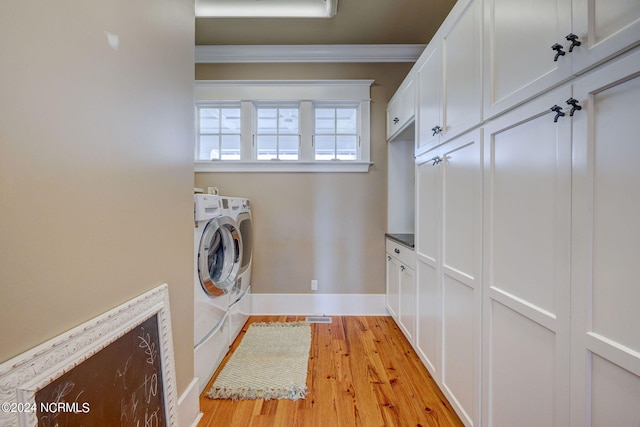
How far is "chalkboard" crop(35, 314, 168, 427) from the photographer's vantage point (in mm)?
607

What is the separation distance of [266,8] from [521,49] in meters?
1.93

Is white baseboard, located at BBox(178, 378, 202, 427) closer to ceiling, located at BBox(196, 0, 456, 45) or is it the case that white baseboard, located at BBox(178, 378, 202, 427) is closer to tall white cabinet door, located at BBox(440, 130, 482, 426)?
tall white cabinet door, located at BBox(440, 130, 482, 426)

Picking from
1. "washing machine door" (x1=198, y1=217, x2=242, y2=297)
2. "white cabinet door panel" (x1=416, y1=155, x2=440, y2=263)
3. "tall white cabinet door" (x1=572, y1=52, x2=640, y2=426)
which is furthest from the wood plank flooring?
"tall white cabinet door" (x1=572, y1=52, x2=640, y2=426)

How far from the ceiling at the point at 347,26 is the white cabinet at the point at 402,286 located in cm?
191

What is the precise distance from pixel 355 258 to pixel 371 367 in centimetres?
108

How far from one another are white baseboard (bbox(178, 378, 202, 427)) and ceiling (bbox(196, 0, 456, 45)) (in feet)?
8.67

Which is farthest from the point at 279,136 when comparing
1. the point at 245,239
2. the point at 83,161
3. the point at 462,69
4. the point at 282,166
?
Answer: the point at 83,161

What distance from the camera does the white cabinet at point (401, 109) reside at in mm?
1989

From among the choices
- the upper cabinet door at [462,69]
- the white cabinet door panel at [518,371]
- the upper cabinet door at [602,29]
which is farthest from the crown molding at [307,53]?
the white cabinet door panel at [518,371]

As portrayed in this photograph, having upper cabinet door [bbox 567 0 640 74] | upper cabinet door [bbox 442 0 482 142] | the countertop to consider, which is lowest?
the countertop

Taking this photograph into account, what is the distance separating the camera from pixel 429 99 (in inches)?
64.5

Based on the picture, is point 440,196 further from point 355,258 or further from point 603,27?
point 355,258

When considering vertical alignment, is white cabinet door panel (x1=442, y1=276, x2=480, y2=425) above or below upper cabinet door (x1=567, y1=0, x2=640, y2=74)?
below

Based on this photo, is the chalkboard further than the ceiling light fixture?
No
